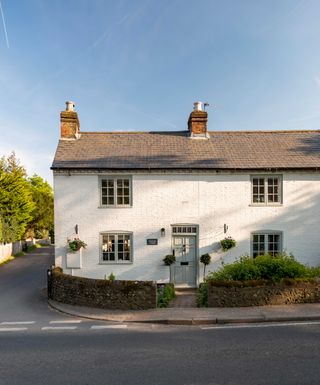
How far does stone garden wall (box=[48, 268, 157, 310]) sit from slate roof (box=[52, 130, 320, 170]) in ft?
19.0

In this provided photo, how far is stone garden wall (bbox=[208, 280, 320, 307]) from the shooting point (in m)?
9.67

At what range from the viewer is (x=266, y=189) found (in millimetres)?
14125

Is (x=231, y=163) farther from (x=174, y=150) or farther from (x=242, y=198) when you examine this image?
(x=174, y=150)

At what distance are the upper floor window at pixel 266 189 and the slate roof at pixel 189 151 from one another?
672mm

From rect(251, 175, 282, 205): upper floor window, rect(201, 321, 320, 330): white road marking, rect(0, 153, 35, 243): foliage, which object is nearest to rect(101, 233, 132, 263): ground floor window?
rect(201, 321, 320, 330): white road marking

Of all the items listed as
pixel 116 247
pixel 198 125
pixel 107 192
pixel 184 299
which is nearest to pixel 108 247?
pixel 116 247

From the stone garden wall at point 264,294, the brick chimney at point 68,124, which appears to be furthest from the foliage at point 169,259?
the brick chimney at point 68,124

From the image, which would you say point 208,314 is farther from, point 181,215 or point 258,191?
point 258,191

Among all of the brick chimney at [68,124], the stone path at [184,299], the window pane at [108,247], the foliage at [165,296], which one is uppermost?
the brick chimney at [68,124]

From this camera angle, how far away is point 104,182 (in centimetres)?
1400

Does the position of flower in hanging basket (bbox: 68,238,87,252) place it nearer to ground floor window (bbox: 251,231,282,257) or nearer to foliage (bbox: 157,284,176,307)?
foliage (bbox: 157,284,176,307)

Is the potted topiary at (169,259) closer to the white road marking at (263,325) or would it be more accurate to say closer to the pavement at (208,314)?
the pavement at (208,314)

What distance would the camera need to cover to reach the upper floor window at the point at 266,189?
46.3 ft

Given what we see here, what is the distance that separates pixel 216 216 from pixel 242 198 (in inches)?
63.6
